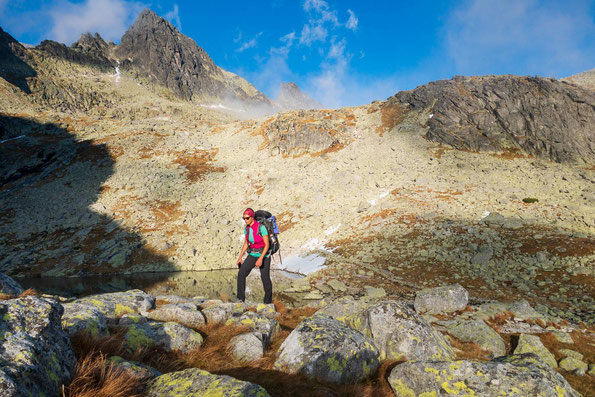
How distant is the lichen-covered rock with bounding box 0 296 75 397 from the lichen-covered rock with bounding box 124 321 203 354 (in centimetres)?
172

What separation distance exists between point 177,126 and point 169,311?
53998mm

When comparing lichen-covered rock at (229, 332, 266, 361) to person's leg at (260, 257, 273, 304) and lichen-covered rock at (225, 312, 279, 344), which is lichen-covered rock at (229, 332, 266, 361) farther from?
person's leg at (260, 257, 273, 304)

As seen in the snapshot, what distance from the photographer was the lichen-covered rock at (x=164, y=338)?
5102 millimetres

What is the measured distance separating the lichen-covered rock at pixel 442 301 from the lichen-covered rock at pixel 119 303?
984 cm

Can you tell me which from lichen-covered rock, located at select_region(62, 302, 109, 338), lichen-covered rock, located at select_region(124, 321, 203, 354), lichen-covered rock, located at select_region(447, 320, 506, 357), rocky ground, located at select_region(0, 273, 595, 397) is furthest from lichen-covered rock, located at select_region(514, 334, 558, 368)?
lichen-covered rock, located at select_region(62, 302, 109, 338)

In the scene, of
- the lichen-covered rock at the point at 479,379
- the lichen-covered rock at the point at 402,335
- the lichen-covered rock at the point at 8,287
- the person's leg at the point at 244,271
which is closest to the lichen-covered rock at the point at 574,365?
the lichen-covered rock at the point at 402,335

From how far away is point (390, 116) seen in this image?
1802 inches

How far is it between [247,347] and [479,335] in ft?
22.1

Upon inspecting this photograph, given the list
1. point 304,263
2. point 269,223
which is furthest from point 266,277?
point 304,263

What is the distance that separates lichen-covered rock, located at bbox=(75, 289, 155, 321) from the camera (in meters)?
7.01

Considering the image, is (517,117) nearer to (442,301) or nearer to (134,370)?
(442,301)

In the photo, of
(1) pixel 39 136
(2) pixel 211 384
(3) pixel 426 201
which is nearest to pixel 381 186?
(3) pixel 426 201

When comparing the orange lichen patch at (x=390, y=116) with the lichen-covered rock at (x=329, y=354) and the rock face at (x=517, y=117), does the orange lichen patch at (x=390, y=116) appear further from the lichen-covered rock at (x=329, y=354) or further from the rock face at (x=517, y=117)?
the lichen-covered rock at (x=329, y=354)

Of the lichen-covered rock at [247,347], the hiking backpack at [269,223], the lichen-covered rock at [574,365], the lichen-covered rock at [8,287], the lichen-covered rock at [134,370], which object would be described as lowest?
the lichen-covered rock at [574,365]
